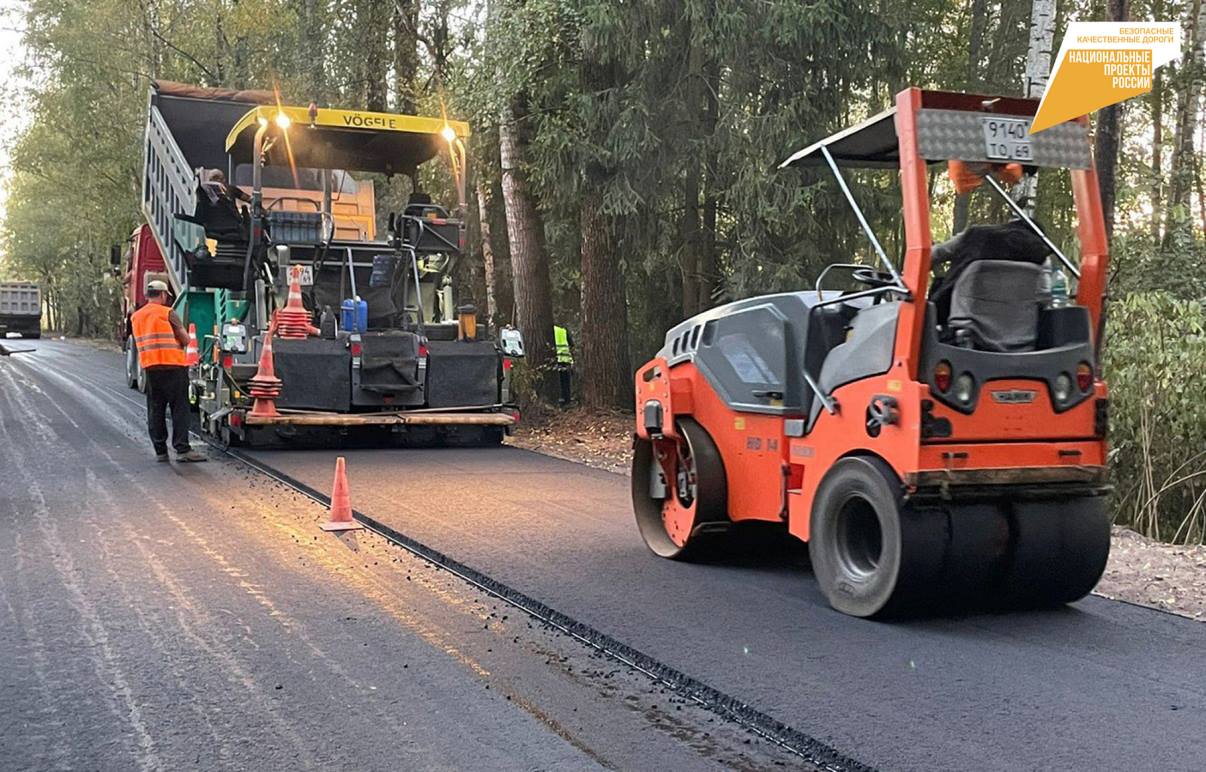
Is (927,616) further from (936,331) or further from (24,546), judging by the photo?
(24,546)

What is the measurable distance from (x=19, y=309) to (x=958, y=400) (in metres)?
56.8

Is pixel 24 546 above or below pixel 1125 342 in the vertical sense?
below

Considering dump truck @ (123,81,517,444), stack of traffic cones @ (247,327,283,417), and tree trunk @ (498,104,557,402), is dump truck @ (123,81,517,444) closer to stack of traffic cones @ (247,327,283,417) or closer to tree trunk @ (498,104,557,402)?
stack of traffic cones @ (247,327,283,417)

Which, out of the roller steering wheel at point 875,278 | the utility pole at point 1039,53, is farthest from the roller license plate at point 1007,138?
the utility pole at point 1039,53

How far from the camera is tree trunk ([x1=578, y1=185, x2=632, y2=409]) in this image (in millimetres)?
15523

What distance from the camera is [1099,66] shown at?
672 cm

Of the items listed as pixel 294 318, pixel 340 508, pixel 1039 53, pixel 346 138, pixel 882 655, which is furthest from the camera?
pixel 346 138

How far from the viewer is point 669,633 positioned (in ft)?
17.1

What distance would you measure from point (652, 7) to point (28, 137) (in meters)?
36.7

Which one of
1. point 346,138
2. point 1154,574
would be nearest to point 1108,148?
point 1154,574

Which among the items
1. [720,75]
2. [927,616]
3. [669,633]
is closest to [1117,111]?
[720,75]

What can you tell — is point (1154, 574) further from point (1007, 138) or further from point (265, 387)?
point (265, 387)

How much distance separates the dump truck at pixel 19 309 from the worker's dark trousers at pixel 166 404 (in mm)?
47658

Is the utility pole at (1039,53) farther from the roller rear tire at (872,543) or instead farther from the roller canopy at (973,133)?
the roller rear tire at (872,543)
